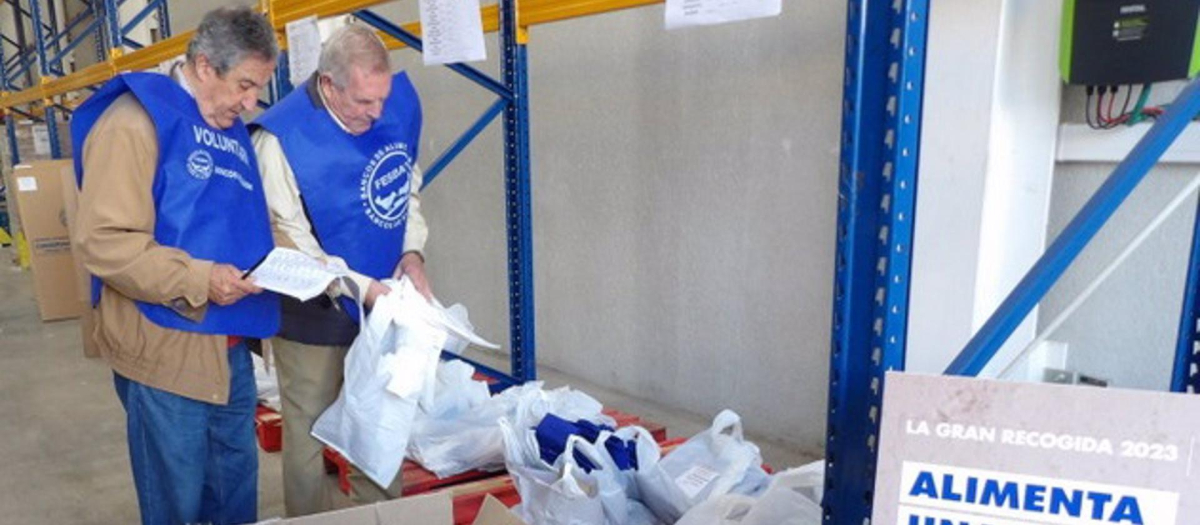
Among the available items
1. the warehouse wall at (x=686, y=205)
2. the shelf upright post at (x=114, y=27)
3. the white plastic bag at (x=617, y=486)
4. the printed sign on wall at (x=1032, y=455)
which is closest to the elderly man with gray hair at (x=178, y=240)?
the white plastic bag at (x=617, y=486)

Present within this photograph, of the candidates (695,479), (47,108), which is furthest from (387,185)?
(47,108)

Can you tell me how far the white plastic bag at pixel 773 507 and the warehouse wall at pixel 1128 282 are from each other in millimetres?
1080

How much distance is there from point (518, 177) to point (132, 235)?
54.8 inches

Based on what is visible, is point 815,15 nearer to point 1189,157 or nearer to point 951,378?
point 1189,157

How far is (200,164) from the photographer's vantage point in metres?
1.73

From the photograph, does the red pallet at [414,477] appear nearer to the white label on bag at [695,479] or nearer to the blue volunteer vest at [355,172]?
the blue volunteer vest at [355,172]

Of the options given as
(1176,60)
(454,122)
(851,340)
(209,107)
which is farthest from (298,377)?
(454,122)

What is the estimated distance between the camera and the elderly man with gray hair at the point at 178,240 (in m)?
1.63

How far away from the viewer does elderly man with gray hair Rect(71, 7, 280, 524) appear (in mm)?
1635

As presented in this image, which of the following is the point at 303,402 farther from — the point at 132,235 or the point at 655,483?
the point at 655,483

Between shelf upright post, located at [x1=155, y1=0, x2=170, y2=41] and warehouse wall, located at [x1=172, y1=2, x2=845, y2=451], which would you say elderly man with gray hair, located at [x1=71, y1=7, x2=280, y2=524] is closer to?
warehouse wall, located at [x1=172, y1=2, x2=845, y2=451]

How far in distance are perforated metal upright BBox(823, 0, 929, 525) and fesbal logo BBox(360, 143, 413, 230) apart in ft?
4.91

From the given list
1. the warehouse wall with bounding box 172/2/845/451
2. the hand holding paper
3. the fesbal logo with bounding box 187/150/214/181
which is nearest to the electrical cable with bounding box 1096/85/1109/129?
the warehouse wall with bounding box 172/2/845/451

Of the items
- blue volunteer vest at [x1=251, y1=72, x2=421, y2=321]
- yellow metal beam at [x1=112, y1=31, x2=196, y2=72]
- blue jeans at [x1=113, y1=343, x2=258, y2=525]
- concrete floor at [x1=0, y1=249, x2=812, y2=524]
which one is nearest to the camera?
blue jeans at [x1=113, y1=343, x2=258, y2=525]
